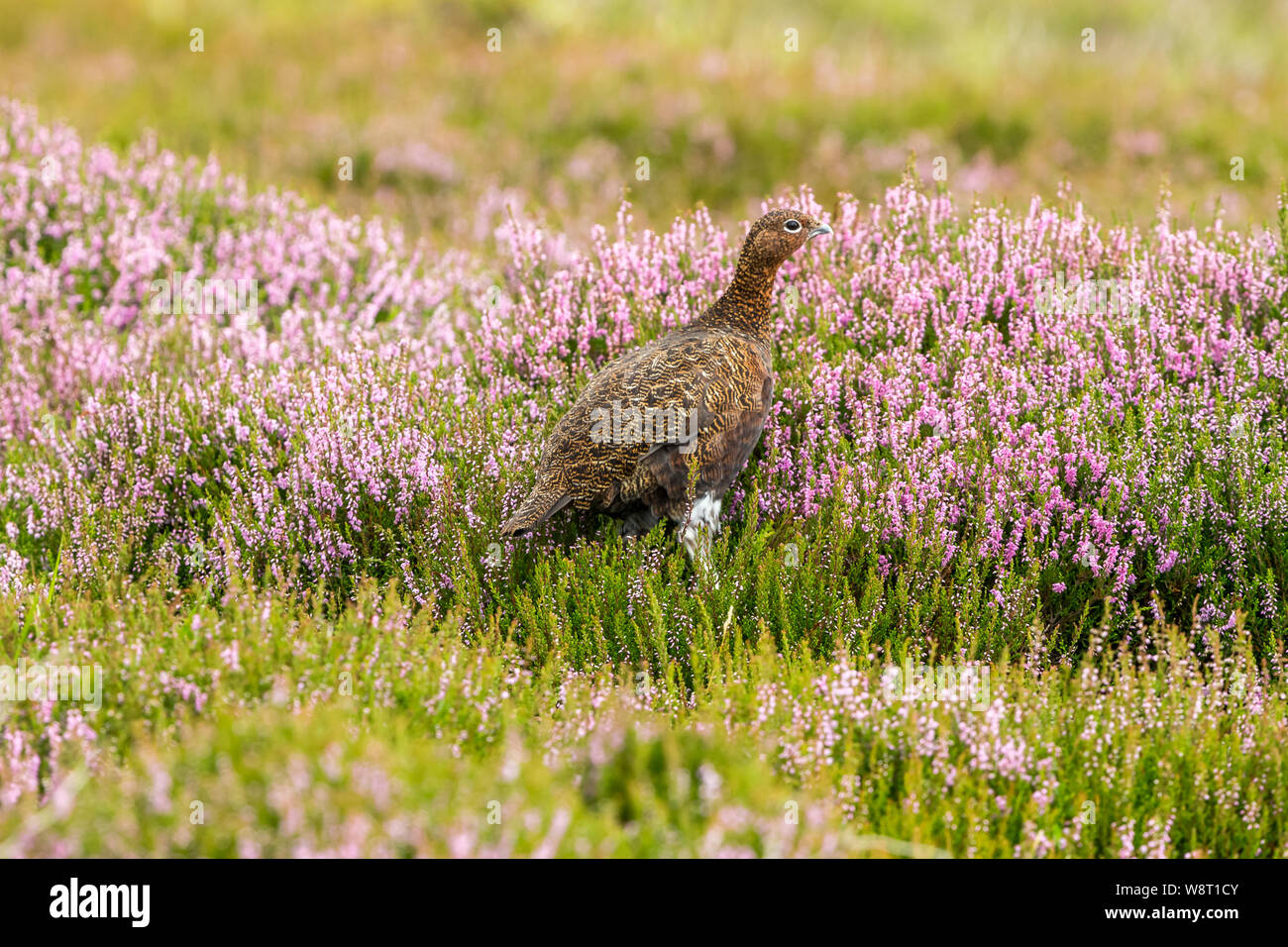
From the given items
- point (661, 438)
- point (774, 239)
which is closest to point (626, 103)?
point (774, 239)

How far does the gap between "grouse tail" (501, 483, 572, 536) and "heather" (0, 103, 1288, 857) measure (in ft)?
0.65

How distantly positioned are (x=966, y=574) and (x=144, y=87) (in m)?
10.9

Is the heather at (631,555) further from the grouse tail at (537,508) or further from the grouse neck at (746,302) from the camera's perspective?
the grouse neck at (746,302)

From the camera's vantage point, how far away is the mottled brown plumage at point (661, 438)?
3627 mm

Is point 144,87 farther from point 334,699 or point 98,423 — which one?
point 334,699

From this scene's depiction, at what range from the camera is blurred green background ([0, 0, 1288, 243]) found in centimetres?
984

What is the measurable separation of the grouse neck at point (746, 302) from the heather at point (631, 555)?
375mm

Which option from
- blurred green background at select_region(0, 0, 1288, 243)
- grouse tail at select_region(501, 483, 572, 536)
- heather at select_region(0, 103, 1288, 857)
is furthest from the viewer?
blurred green background at select_region(0, 0, 1288, 243)

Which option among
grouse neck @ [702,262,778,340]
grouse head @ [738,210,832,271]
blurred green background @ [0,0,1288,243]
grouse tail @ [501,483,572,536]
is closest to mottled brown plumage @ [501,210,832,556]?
A: grouse tail @ [501,483,572,536]

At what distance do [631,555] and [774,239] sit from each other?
1.30m

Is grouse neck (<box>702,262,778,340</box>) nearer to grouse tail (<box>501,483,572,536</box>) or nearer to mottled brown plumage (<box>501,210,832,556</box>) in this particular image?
mottled brown plumage (<box>501,210,832,556</box>)

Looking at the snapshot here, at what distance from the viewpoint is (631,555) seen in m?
3.73
